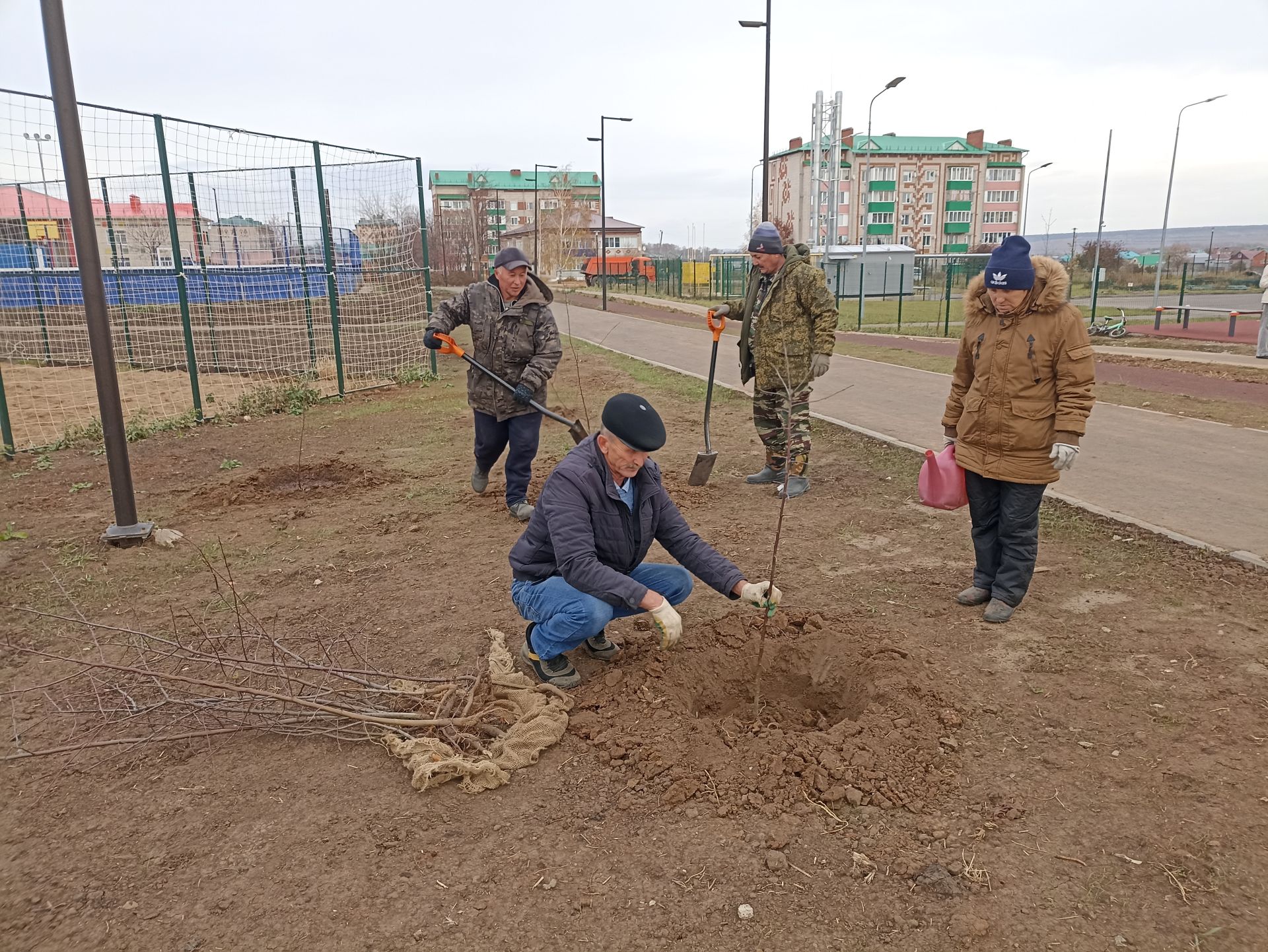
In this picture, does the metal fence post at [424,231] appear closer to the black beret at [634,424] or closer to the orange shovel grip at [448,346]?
the orange shovel grip at [448,346]

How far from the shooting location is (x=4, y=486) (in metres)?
6.85

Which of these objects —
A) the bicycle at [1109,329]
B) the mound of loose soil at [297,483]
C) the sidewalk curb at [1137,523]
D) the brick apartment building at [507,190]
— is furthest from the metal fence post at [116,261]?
the brick apartment building at [507,190]

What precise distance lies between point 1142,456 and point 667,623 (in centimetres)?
623

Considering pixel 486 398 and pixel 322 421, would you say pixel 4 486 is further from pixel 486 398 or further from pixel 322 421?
pixel 486 398

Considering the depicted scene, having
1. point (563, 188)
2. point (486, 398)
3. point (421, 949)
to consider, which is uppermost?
point (563, 188)

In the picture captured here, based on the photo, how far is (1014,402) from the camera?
3.87 m

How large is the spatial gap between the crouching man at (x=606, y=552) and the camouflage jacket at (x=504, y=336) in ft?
7.87

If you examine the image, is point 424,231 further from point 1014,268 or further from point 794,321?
point 1014,268

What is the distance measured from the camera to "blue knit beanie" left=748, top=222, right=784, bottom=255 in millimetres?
6016

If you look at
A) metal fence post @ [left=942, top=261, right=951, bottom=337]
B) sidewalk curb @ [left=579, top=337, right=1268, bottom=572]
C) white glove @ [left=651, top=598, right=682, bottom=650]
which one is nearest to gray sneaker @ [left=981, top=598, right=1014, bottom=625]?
sidewalk curb @ [left=579, top=337, right=1268, bottom=572]

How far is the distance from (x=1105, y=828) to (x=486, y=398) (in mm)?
4334

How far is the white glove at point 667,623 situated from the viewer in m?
2.95

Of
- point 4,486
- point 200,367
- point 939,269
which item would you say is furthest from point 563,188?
point 4,486

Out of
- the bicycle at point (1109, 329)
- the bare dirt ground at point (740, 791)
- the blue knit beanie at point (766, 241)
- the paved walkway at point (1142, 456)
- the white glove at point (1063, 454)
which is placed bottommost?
the bare dirt ground at point (740, 791)
